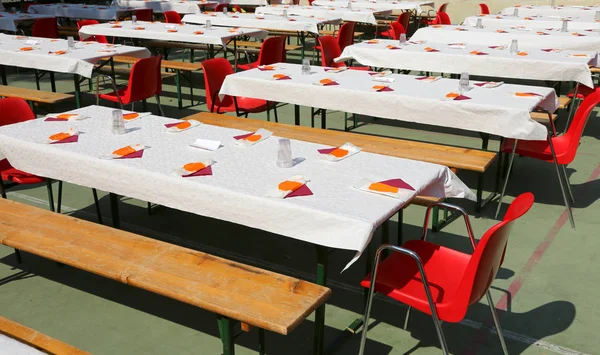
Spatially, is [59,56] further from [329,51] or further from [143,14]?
[143,14]

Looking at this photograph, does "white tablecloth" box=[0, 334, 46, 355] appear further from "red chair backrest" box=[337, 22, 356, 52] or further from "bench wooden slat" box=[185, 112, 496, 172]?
"red chair backrest" box=[337, 22, 356, 52]

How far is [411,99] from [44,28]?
7.18 m

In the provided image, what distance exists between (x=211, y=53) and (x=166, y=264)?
6.23 metres

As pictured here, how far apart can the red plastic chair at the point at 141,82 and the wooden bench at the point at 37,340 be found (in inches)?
156

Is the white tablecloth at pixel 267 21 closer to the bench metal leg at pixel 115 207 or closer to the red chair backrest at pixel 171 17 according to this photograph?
the red chair backrest at pixel 171 17

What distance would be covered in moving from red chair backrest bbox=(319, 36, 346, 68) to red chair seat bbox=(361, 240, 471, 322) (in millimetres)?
4754

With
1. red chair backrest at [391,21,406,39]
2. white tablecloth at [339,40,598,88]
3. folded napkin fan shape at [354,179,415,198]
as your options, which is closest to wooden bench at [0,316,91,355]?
folded napkin fan shape at [354,179,415,198]

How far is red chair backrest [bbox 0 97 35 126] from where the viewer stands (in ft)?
14.0

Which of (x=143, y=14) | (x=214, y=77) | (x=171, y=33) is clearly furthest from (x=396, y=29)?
(x=143, y=14)

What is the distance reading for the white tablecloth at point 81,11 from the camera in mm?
11117

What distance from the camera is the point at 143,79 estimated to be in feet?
20.1

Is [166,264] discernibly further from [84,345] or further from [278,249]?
[278,249]

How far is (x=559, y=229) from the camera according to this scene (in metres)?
4.29

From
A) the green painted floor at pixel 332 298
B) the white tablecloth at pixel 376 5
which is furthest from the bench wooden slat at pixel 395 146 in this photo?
the white tablecloth at pixel 376 5
